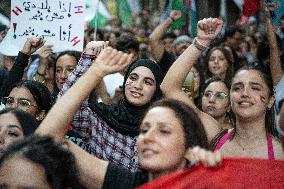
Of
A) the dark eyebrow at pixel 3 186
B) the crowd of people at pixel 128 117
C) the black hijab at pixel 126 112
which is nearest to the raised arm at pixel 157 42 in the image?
the crowd of people at pixel 128 117

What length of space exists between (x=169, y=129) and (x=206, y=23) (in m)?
1.27

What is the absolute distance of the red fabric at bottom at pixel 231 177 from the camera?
2.52 meters

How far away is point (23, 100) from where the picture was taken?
419 centimetres

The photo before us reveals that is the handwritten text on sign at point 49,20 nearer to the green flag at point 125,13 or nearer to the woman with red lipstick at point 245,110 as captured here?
the woman with red lipstick at point 245,110

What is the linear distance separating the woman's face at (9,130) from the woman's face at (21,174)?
2.08ft

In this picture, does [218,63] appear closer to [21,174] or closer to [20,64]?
[20,64]

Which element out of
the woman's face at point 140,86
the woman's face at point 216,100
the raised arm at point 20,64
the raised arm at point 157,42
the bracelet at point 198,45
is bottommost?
the raised arm at point 157,42

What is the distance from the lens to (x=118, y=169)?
2.82 metres

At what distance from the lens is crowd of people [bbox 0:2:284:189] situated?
8.84ft

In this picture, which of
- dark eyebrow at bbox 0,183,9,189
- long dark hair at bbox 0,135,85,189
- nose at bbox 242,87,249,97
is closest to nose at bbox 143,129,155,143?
long dark hair at bbox 0,135,85,189

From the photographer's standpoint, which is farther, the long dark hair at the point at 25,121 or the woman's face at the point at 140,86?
the woman's face at the point at 140,86

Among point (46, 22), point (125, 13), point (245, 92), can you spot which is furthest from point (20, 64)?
point (125, 13)

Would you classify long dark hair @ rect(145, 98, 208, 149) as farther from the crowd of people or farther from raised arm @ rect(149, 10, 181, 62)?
raised arm @ rect(149, 10, 181, 62)

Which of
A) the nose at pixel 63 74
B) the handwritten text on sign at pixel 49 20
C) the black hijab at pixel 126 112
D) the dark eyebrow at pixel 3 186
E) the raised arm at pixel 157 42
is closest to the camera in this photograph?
the dark eyebrow at pixel 3 186
